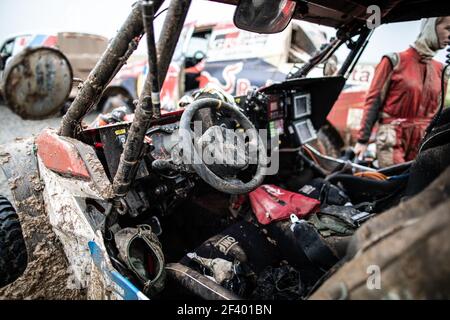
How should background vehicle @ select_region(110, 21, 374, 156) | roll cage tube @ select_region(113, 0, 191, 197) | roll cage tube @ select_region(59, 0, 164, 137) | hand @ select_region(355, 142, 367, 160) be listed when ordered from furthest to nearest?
background vehicle @ select_region(110, 21, 374, 156), hand @ select_region(355, 142, 367, 160), roll cage tube @ select_region(59, 0, 164, 137), roll cage tube @ select_region(113, 0, 191, 197)

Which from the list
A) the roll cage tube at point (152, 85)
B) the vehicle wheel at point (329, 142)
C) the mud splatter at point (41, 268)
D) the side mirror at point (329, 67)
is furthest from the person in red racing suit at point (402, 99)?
the mud splatter at point (41, 268)

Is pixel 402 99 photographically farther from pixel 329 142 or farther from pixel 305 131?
pixel 329 142

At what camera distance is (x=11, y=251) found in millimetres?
1709

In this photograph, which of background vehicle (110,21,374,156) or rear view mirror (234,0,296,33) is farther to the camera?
background vehicle (110,21,374,156)

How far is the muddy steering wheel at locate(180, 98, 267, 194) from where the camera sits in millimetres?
1340

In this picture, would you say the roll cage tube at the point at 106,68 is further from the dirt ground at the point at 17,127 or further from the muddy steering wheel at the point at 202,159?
the dirt ground at the point at 17,127

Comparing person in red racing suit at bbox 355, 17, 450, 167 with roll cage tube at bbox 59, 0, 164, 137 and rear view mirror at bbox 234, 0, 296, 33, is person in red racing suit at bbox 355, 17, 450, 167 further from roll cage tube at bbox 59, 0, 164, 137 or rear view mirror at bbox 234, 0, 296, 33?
roll cage tube at bbox 59, 0, 164, 137

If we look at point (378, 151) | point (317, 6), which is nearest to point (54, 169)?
point (317, 6)

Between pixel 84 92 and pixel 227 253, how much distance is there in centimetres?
108

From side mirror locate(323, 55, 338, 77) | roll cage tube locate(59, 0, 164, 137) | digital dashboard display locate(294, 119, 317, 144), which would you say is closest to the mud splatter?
roll cage tube locate(59, 0, 164, 137)

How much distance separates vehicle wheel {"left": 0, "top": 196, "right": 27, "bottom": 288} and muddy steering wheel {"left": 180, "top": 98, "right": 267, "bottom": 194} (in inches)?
44.0

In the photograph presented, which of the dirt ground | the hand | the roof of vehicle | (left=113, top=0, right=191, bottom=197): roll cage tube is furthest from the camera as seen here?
the dirt ground

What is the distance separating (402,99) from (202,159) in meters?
2.78

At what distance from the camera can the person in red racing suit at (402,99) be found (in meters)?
3.22
